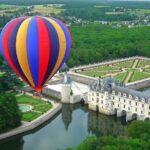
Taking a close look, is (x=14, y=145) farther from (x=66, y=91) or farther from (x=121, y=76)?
(x=121, y=76)

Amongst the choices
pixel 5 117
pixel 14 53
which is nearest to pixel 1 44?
→ pixel 14 53

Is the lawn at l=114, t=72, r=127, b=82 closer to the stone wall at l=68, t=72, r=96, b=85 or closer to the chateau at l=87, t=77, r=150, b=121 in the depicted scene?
the stone wall at l=68, t=72, r=96, b=85

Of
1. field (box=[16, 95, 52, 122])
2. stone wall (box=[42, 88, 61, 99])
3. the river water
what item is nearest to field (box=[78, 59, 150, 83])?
stone wall (box=[42, 88, 61, 99])

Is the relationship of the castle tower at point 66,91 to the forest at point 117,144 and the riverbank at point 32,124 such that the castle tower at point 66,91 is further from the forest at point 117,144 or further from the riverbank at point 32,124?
the forest at point 117,144

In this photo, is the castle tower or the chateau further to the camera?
the castle tower

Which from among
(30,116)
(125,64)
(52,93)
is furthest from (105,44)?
(30,116)
